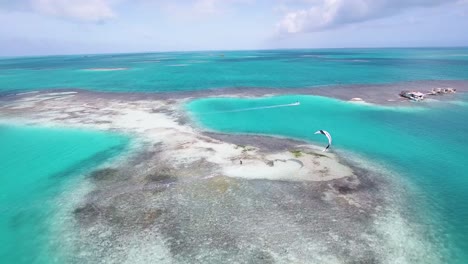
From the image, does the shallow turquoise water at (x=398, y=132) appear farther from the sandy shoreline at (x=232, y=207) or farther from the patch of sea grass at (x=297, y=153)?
the patch of sea grass at (x=297, y=153)

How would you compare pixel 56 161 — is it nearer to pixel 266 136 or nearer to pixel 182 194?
pixel 182 194

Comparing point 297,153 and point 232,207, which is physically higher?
point 297,153

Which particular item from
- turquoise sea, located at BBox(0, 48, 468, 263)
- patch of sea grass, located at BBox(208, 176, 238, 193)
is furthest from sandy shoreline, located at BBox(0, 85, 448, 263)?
turquoise sea, located at BBox(0, 48, 468, 263)

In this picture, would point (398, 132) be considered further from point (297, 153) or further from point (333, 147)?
point (297, 153)

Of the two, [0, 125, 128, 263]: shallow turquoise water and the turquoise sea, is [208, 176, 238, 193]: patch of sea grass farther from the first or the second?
the turquoise sea

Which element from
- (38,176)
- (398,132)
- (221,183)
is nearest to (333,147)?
(398,132)

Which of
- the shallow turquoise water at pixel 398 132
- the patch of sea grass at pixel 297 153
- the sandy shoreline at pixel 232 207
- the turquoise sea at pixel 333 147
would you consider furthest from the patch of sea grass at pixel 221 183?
the shallow turquoise water at pixel 398 132
